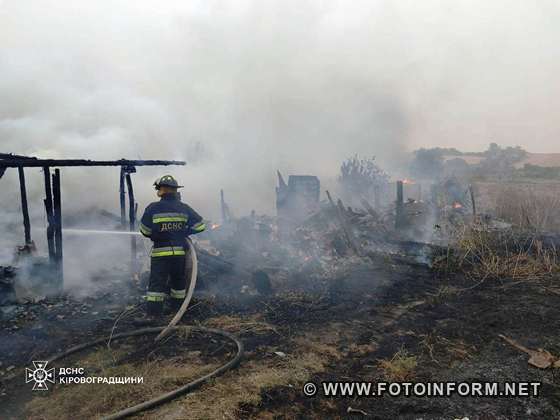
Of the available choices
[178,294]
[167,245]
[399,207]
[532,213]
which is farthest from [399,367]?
[532,213]

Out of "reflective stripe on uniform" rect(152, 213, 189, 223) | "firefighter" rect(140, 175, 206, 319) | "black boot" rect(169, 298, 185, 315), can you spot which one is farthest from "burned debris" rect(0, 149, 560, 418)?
"reflective stripe on uniform" rect(152, 213, 189, 223)

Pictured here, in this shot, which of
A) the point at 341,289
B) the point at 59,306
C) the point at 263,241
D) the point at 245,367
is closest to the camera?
the point at 245,367

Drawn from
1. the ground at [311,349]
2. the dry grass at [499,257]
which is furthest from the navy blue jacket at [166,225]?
the dry grass at [499,257]

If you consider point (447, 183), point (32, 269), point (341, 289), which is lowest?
point (341, 289)

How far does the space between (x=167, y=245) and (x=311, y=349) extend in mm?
3035

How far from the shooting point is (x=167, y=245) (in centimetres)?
632

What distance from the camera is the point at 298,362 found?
14.8 feet

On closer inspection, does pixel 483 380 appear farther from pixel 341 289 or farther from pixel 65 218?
pixel 65 218

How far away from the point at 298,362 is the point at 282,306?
221 centimetres

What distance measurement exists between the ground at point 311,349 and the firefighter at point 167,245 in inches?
18.3

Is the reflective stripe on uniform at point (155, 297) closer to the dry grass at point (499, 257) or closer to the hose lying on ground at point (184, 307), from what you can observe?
the hose lying on ground at point (184, 307)

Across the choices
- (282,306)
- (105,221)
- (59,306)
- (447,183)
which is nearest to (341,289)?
(282,306)

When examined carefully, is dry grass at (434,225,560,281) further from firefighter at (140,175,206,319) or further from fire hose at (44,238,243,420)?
firefighter at (140,175,206,319)

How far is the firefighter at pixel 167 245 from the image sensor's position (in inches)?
243
